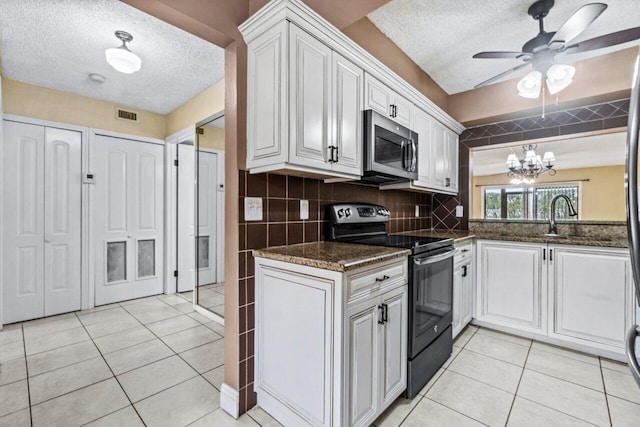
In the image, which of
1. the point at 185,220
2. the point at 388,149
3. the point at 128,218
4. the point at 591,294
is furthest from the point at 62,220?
the point at 591,294

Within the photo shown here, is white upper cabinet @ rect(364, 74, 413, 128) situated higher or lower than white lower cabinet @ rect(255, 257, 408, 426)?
higher

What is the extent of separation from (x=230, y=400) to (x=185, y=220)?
9.27 feet

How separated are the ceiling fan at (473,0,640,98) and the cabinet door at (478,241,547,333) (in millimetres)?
1375

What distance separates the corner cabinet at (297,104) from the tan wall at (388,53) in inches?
21.9

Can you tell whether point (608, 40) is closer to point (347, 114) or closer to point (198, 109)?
point (347, 114)

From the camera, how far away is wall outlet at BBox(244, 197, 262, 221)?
166 cm

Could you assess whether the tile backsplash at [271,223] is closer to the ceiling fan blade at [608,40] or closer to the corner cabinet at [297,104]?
the corner cabinet at [297,104]

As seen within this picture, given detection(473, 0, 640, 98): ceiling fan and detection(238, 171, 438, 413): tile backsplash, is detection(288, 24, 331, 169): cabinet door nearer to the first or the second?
detection(238, 171, 438, 413): tile backsplash

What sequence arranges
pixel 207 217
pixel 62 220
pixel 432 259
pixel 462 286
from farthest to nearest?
pixel 207 217
pixel 62 220
pixel 462 286
pixel 432 259

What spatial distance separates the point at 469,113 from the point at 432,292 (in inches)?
94.8

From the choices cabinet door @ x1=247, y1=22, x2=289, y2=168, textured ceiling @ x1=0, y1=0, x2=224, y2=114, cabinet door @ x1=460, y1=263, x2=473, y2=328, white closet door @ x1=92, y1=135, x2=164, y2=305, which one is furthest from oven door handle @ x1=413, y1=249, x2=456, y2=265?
white closet door @ x1=92, y1=135, x2=164, y2=305

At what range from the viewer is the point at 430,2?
2029 mm

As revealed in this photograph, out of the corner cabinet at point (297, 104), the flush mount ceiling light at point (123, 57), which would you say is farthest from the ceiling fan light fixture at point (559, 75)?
the flush mount ceiling light at point (123, 57)

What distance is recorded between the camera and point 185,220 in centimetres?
396
